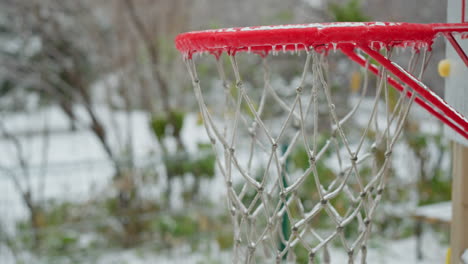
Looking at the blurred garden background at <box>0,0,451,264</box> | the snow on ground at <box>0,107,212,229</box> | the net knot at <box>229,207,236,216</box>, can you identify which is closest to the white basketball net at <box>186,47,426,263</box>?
the net knot at <box>229,207,236,216</box>

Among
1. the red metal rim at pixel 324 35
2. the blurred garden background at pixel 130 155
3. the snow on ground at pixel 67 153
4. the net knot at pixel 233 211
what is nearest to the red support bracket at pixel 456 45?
the red metal rim at pixel 324 35

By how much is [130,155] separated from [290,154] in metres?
1.49

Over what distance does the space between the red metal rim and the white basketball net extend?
0.06 m

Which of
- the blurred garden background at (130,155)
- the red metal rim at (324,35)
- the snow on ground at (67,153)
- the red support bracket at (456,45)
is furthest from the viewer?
the snow on ground at (67,153)

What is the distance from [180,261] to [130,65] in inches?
67.8

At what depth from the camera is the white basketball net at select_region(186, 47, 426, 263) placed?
3.94ft

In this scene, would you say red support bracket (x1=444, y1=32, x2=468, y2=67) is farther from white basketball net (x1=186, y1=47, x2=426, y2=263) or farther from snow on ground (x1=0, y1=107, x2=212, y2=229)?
snow on ground (x1=0, y1=107, x2=212, y2=229)

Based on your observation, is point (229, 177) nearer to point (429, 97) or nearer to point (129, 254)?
point (429, 97)

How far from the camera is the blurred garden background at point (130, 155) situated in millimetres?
3422

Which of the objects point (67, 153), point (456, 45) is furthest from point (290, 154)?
point (67, 153)

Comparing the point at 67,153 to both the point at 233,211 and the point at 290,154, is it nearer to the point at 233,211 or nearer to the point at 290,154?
the point at 290,154

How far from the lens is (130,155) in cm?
404

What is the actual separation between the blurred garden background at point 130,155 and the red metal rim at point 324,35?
2177 mm

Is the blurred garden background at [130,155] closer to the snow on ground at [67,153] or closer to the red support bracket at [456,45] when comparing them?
the snow on ground at [67,153]
